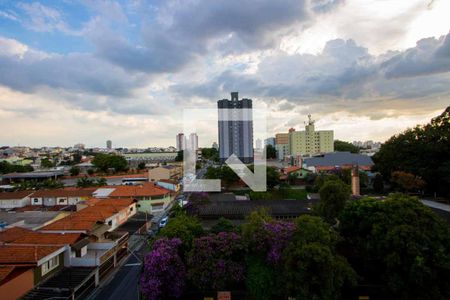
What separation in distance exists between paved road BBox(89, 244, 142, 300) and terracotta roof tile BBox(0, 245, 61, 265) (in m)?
2.38

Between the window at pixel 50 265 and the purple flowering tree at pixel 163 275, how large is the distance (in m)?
3.69

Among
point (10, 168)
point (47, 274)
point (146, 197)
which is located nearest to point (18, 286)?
point (47, 274)

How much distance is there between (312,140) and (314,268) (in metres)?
62.2

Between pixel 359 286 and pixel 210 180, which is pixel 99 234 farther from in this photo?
pixel 210 180

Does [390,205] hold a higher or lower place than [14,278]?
higher

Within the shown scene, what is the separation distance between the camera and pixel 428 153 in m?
22.3

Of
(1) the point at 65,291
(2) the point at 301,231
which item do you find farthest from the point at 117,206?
(2) the point at 301,231

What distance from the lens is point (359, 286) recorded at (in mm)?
8906

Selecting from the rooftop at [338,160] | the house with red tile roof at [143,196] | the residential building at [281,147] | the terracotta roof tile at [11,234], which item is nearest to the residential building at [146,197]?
the house with red tile roof at [143,196]

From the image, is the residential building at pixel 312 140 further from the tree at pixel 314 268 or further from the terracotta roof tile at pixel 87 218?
the tree at pixel 314 268

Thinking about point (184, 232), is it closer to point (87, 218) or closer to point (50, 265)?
point (50, 265)

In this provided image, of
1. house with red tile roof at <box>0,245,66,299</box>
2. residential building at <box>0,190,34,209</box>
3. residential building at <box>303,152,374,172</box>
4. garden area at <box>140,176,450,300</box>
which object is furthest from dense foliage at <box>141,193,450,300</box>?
residential building at <box>303,152,374,172</box>

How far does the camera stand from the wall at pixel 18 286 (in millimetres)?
8188

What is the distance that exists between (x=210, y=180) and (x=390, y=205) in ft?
71.6
